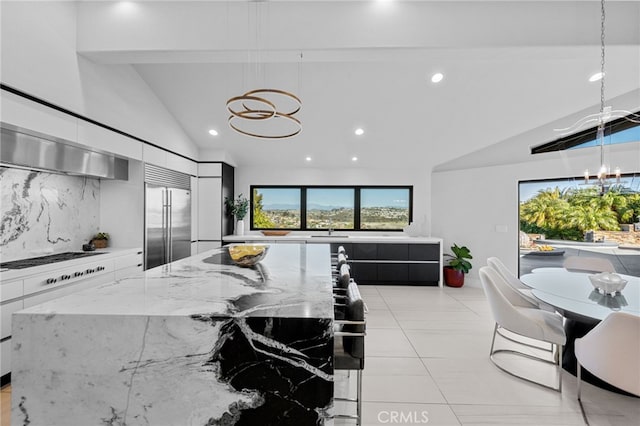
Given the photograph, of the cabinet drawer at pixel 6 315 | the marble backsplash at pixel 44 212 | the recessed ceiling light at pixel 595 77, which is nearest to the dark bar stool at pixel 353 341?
the cabinet drawer at pixel 6 315

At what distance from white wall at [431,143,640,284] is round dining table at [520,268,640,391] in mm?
2060

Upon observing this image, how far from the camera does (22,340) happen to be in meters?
1.18

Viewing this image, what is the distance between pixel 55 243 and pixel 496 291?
14.2 feet

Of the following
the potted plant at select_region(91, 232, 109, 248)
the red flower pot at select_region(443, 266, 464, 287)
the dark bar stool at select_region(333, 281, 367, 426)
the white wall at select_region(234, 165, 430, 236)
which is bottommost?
the red flower pot at select_region(443, 266, 464, 287)

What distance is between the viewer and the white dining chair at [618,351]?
170 centimetres

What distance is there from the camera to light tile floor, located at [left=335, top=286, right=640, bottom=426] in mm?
1997

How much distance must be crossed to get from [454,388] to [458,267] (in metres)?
3.34

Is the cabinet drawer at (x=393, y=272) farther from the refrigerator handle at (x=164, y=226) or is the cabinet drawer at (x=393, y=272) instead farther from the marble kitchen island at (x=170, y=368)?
the marble kitchen island at (x=170, y=368)

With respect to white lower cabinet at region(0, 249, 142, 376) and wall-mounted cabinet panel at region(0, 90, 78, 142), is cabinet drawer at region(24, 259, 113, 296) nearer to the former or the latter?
white lower cabinet at region(0, 249, 142, 376)

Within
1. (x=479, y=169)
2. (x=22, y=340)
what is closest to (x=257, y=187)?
(x=479, y=169)

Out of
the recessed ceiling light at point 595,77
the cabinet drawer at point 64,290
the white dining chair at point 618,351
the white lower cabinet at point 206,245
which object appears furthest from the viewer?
the white lower cabinet at point 206,245

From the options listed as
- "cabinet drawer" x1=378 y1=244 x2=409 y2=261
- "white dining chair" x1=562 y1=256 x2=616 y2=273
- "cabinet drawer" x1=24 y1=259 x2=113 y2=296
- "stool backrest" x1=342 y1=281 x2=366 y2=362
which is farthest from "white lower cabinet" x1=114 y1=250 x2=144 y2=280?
"white dining chair" x1=562 y1=256 x2=616 y2=273

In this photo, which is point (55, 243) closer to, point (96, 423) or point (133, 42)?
point (133, 42)

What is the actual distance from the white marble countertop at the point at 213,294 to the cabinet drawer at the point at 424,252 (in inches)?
143
